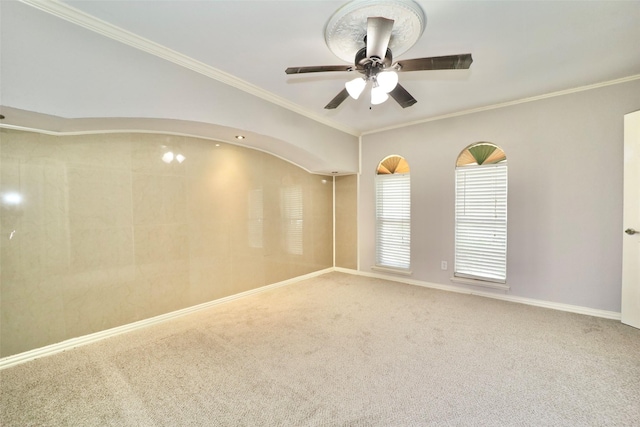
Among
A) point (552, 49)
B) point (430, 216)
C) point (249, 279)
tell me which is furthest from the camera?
point (430, 216)

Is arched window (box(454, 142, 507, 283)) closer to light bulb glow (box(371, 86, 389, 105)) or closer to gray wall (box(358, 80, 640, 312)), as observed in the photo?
gray wall (box(358, 80, 640, 312))

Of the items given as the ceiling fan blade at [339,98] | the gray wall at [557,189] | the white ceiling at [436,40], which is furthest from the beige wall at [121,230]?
the gray wall at [557,189]

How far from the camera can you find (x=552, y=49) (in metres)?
Answer: 2.40

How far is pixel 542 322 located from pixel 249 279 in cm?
364

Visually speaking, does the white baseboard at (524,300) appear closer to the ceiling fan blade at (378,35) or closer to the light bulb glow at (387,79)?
the light bulb glow at (387,79)

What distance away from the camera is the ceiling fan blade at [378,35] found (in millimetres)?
1580

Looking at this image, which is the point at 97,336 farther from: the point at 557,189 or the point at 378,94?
the point at 557,189

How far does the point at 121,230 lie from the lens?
2.72 meters

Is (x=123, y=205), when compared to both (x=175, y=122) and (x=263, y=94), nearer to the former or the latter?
(x=175, y=122)

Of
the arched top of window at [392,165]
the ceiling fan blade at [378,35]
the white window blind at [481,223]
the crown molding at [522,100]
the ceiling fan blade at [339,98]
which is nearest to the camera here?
the ceiling fan blade at [378,35]

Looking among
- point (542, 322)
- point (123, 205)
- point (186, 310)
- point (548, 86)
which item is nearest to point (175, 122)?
point (123, 205)

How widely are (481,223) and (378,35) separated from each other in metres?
3.19

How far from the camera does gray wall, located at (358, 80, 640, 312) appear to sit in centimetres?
300

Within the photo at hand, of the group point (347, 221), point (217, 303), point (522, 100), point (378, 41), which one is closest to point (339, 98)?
point (378, 41)
